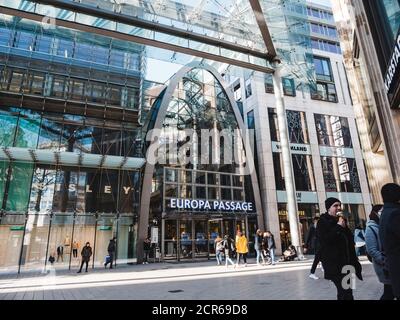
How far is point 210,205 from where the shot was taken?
21938 millimetres

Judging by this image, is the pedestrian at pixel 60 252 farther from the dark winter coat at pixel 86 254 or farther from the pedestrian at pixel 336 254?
the pedestrian at pixel 336 254

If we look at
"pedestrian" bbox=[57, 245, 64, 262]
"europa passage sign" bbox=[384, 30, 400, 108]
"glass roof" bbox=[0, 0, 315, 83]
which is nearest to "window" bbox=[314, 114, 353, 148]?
"glass roof" bbox=[0, 0, 315, 83]

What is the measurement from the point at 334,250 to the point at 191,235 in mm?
17951

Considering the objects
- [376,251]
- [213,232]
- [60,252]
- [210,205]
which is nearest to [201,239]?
[213,232]

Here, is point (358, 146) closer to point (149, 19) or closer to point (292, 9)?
point (292, 9)

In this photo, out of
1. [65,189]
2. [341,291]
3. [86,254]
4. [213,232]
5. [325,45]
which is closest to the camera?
[341,291]

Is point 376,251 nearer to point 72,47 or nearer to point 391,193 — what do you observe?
point 391,193

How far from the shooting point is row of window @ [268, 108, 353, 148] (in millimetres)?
28375

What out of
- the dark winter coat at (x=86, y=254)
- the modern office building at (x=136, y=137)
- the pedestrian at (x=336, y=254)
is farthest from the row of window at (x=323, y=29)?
the pedestrian at (x=336, y=254)

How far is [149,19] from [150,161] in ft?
35.0

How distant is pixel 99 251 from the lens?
1878 centimetres

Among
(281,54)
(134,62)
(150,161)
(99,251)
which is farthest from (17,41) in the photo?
(281,54)

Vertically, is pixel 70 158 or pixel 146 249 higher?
pixel 70 158
